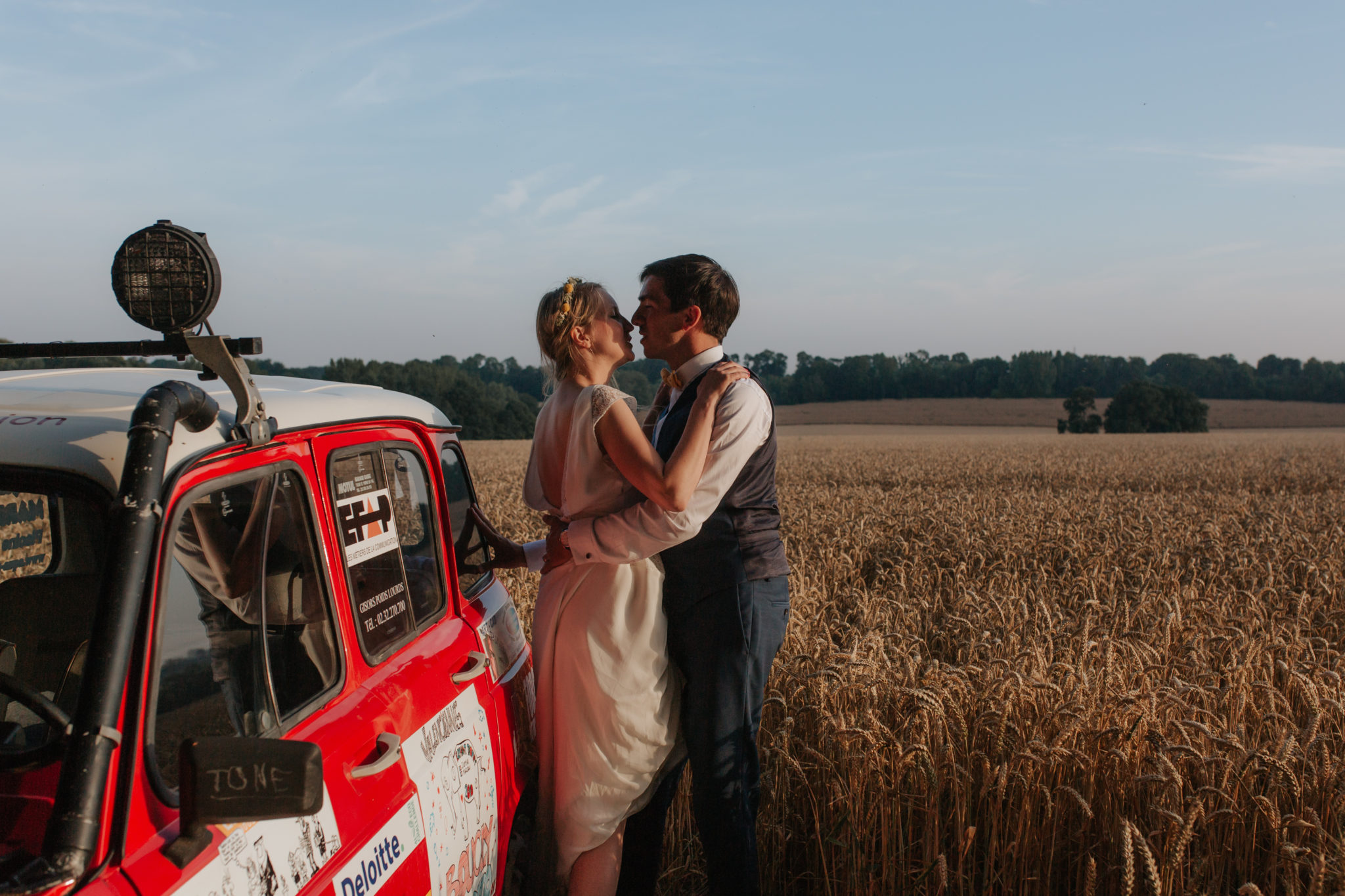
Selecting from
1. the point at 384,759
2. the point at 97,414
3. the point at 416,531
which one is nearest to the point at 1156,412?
the point at 416,531

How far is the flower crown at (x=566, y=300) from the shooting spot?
8.64ft

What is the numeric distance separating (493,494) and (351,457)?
11784 mm

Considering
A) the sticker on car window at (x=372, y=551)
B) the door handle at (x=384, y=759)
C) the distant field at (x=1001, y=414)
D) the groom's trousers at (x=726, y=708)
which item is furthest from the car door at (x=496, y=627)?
the distant field at (x=1001, y=414)

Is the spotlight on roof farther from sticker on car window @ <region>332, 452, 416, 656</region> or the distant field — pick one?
the distant field

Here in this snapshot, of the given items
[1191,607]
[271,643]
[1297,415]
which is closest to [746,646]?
[271,643]

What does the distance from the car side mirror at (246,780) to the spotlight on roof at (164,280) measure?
754 millimetres

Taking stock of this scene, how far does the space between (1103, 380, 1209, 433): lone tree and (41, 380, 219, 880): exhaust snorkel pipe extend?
84.6 m

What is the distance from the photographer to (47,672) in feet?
6.32

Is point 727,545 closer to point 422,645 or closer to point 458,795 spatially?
point 422,645

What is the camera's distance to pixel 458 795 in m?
2.07

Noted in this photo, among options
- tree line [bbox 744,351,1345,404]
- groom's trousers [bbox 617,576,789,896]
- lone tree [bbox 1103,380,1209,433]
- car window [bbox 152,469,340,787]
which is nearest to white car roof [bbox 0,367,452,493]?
car window [bbox 152,469,340,787]

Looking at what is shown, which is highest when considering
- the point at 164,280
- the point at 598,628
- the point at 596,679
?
the point at 164,280

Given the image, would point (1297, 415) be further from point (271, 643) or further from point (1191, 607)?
point (271, 643)

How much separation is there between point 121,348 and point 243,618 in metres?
0.54
